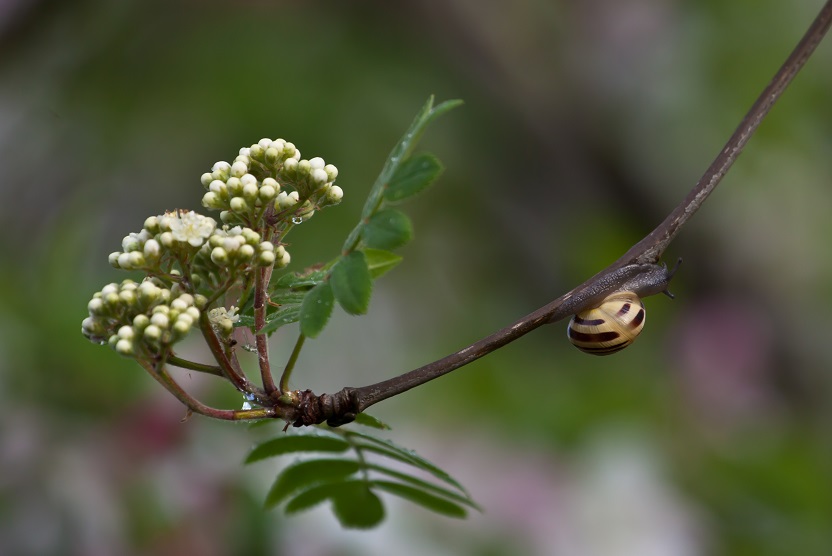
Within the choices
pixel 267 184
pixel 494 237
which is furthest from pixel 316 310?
pixel 494 237

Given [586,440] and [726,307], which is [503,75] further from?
[586,440]

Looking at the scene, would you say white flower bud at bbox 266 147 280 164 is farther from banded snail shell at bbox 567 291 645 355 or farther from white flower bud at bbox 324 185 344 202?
banded snail shell at bbox 567 291 645 355

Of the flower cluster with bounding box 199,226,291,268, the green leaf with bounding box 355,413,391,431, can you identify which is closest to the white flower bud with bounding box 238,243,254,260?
the flower cluster with bounding box 199,226,291,268

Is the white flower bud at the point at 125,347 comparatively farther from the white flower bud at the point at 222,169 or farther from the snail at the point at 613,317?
the snail at the point at 613,317

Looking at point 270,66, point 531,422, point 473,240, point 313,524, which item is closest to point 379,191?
point 313,524

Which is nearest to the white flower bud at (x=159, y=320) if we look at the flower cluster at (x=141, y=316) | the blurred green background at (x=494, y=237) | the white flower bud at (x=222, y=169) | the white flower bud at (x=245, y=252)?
the flower cluster at (x=141, y=316)
